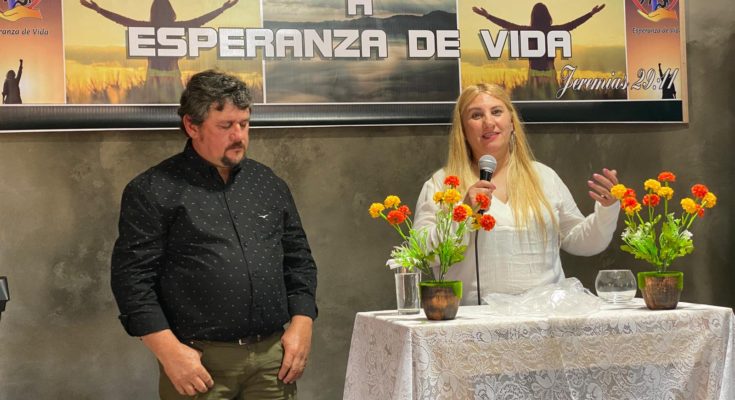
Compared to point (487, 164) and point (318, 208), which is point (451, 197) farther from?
point (318, 208)

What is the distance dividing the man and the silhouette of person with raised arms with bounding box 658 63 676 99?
2.81 metres

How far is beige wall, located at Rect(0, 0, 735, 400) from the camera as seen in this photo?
162 inches

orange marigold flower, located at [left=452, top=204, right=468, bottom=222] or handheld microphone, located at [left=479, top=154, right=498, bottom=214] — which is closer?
orange marigold flower, located at [left=452, top=204, right=468, bottom=222]

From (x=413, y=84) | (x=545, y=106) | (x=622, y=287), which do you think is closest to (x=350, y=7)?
(x=413, y=84)

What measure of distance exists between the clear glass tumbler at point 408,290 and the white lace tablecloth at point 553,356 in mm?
34

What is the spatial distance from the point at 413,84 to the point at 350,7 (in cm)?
50

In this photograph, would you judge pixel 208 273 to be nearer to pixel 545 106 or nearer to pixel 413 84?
pixel 413 84

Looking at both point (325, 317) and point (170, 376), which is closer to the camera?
point (170, 376)

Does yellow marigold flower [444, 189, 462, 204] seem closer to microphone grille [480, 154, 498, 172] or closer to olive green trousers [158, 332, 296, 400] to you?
microphone grille [480, 154, 498, 172]

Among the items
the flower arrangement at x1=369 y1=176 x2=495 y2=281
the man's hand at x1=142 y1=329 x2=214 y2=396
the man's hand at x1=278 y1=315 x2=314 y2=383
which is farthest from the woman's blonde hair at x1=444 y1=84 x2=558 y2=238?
the man's hand at x1=142 y1=329 x2=214 y2=396

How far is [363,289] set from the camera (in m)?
4.49

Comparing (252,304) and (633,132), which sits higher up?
(633,132)

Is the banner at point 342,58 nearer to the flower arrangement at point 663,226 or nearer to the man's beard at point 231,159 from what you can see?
the man's beard at point 231,159

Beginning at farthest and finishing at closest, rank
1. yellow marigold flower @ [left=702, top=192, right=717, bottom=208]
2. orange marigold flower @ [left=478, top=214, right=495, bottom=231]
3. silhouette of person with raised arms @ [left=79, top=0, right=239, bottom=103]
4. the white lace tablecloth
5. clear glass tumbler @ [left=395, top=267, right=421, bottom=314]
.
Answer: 1. silhouette of person with raised arms @ [left=79, top=0, right=239, bottom=103]
2. yellow marigold flower @ [left=702, top=192, right=717, bottom=208]
3. clear glass tumbler @ [left=395, top=267, right=421, bottom=314]
4. orange marigold flower @ [left=478, top=214, right=495, bottom=231]
5. the white lace tablecloth
